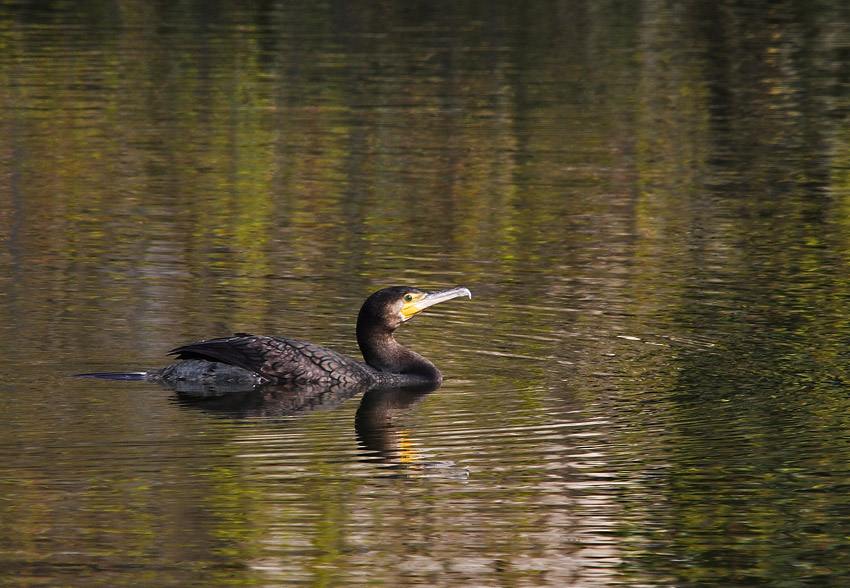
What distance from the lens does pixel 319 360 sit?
11.7m

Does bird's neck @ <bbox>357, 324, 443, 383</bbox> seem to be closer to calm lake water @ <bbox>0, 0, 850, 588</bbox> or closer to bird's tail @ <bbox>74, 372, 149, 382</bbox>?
calm lake water @ <bbox>0, 0, 850, 588</bbox>

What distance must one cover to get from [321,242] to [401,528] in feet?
27.2

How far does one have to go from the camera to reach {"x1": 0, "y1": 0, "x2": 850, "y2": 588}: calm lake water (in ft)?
27.4

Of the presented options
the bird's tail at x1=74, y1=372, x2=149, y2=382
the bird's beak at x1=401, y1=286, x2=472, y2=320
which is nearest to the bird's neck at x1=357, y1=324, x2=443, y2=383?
the bird's beak at x1=401, y1=286, x2=472, y2=320

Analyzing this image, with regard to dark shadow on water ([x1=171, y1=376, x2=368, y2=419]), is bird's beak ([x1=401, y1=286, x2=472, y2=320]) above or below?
above

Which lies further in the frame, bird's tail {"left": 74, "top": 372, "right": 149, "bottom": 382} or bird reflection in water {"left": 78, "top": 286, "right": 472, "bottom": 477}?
bird's tail {"left": 74, "top": 372, "right": 149, "bottom": 382}

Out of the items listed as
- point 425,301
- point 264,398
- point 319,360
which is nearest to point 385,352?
point 425,301

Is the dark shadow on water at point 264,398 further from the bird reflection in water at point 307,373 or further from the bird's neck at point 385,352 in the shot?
the bird's neck at point 385,352

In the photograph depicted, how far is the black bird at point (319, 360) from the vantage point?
37.6ft

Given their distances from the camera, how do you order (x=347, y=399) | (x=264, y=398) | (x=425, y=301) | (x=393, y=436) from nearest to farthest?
1. (x=393, y=436)
2. (x=264, y=398)
3. (x=347, y=399)
4. (x=425, y=301)

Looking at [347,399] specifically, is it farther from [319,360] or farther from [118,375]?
[118,375]

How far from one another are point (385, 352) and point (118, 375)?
1.90 meters

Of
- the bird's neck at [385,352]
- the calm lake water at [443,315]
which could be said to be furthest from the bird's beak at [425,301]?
the calm lake water at [443,315]

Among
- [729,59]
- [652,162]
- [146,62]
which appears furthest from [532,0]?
[652,162]
